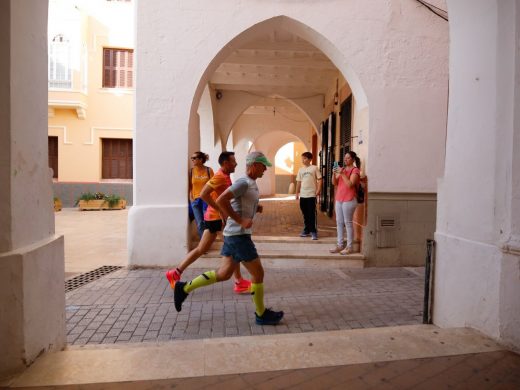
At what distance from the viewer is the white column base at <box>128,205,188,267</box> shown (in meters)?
6.11

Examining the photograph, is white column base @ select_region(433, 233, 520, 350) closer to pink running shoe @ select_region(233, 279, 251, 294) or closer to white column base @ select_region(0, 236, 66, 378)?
pink running shoe @ select_region(233, 279, 251, 294)

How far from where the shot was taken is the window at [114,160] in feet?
56.5

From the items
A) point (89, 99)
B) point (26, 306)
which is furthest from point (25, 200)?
point (89, 99)

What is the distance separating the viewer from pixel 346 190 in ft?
20.4

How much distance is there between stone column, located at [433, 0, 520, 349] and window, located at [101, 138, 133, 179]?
616 inches

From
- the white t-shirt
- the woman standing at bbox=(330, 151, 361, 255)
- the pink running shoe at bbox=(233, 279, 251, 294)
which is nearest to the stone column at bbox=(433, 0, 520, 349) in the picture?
the pink running shoe at bbox=(233, 279, 251, 294)

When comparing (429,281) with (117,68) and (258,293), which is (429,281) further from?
(117,68)

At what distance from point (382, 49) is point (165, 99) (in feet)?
11.2

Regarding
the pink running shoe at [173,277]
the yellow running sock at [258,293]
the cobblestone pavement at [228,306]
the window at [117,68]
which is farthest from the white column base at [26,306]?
A: the window at [117,68]

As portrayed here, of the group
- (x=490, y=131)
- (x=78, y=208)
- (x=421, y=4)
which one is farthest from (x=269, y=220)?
(x=78, y=208)

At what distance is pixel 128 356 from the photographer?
2.46m

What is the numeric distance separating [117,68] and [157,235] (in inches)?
505

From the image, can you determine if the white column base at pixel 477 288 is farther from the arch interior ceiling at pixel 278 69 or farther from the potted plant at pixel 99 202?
the potted plant at pixel 99 202

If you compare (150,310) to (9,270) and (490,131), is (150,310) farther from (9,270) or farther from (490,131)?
Result: (490,131)
